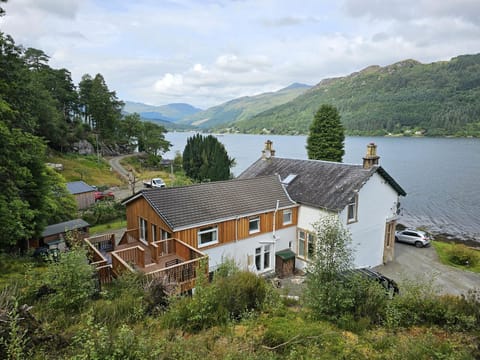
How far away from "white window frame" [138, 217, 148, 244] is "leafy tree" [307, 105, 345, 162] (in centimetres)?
2662

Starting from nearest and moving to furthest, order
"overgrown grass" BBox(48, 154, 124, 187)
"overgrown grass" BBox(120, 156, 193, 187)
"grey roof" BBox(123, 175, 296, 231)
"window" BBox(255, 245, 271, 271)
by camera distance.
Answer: "grey roof" BBox(123, 175, 296, 231) < "window" BBox(255, 245, 271, 271) < "overgrown grass" BBox(48, 154, 124, 187) < "overgrown grass" BBox(120, 156, 193, 187)

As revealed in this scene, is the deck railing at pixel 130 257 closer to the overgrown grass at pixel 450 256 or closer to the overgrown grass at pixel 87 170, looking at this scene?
the overgrown grass at pixel 450 256

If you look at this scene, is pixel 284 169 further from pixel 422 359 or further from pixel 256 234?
pixel 422 359

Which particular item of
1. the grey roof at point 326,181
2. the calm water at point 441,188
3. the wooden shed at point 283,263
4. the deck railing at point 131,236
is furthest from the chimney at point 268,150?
the calm water at point 441,188

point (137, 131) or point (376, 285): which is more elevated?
point (137, 131)

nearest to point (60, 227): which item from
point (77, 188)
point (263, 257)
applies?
point (77, 188)

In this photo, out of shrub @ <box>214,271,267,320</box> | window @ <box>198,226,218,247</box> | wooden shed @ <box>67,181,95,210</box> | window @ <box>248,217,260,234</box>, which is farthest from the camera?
wooden shed @ <box>67,181,95,210</box>

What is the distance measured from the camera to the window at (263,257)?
17.9 m

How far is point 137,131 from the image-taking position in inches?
2702

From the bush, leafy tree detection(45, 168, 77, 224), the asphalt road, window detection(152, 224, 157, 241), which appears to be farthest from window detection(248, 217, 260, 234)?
the bush

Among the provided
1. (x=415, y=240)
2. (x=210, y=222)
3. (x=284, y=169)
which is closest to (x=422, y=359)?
(x=210, y=222)

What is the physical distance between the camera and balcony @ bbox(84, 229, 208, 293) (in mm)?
11672

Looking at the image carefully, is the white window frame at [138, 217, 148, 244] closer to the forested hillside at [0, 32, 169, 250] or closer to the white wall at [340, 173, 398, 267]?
the forested hillside at [0, 32, 169, 250]

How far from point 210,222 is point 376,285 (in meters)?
8.74
